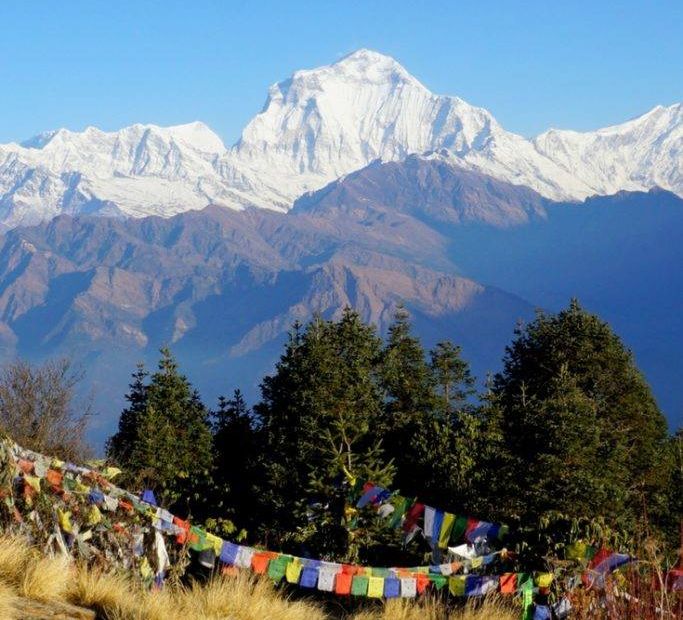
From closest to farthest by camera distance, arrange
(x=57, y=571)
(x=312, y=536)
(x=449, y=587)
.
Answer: (x=57, y=571) < (x=449, y=587) < (x=312, y=536)

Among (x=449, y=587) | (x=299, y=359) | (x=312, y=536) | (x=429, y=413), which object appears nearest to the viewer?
(x=449, y=587)

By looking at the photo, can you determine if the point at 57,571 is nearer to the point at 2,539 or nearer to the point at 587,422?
Result: the point at 2,539

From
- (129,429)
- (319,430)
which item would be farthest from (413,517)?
(129,429)

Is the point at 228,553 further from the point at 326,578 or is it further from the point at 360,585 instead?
the point at 360,585

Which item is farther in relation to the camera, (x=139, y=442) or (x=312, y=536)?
(x=139, y=442)

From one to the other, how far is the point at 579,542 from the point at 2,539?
31.0 ft

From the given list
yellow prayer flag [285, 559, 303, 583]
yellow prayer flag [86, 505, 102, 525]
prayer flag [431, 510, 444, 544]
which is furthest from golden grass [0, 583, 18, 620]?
prayer flag [431, 510, 444, 544]

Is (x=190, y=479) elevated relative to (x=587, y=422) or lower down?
lower down

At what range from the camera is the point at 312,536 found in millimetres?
30922

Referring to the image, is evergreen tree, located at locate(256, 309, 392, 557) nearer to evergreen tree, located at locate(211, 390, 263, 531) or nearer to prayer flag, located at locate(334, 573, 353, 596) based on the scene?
evergreen tree, located at locate(211, 390, 263, 531)

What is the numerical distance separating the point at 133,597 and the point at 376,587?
624 centimetres

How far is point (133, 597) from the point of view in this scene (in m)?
11.5

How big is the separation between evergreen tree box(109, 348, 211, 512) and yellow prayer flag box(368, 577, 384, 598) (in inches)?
1130

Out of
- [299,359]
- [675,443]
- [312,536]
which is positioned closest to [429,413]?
[299,359]
